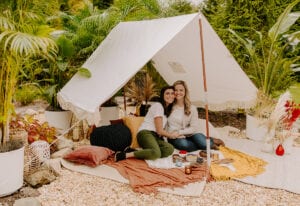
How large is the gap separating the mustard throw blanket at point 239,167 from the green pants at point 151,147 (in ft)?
1.95

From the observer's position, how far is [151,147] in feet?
13.4

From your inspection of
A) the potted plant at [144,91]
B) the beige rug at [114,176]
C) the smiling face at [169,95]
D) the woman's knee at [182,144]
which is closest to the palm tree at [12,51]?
the beige rug at [114,176]

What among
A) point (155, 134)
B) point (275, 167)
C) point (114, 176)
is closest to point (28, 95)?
point (155, 134)

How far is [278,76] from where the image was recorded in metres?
5.62

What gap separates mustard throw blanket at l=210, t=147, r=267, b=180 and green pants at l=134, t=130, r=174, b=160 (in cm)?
59

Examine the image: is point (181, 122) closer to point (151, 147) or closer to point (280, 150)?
point (151, 147)

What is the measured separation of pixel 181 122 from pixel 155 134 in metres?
0.43

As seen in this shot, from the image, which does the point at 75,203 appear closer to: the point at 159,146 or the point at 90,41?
the point at 159,146

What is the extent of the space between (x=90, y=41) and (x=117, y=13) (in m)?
0.95

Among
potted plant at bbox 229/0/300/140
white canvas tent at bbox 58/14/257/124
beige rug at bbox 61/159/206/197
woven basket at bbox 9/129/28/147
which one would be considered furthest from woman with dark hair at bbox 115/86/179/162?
potted plant at bbox 229/0/300/140

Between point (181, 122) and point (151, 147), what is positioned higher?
point (181, 122)

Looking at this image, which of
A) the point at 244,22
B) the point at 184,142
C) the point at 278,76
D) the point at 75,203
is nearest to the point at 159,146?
the point at 184,142

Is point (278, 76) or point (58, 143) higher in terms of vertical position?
point (278, 76)

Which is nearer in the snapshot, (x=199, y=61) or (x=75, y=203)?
(x=75, y=203)
